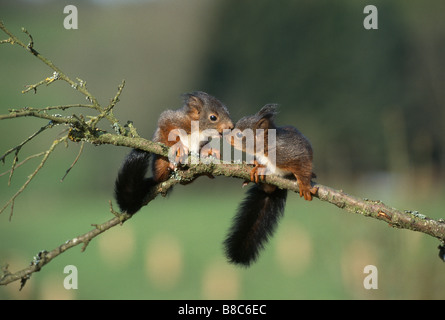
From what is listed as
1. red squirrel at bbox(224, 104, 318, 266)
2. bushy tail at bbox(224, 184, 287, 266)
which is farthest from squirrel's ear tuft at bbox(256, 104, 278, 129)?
bushy tail at bbox(224, 184, 287, 266)

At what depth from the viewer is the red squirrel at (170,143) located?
345 cm

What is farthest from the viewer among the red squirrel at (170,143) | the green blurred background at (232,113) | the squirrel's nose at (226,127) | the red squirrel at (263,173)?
the green blurred background at (232,113)

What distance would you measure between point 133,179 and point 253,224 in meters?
1.07

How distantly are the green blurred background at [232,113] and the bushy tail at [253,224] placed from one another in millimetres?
4543

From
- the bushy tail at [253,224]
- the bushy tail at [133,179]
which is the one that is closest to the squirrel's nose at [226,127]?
the bushy tail at [253,224]

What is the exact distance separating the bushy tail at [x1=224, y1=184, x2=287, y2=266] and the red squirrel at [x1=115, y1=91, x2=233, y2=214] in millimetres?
596

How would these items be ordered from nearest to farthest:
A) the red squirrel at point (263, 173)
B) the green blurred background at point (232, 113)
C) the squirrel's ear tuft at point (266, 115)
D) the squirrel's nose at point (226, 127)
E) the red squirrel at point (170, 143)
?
the red squirrel at point (170, 143)
the red squirrel at point (263, 173)
the squirrel's ear tuft at point (266, 115)
the squirrel's nose at point (226, 127)
the green blurred background at point (232, 113)

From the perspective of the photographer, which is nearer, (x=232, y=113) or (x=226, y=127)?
(x=226, y=127)

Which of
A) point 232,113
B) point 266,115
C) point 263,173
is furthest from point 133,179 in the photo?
point 232,113

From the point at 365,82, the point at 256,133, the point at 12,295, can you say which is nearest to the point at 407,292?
the point at 256,133

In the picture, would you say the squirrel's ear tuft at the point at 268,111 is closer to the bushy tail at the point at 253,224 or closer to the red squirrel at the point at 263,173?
the red squirrel at the point at 263,173

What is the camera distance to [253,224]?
4.17 m

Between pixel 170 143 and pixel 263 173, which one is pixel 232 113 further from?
pixel 263 173

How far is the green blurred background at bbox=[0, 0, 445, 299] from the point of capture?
12000 millimetres
